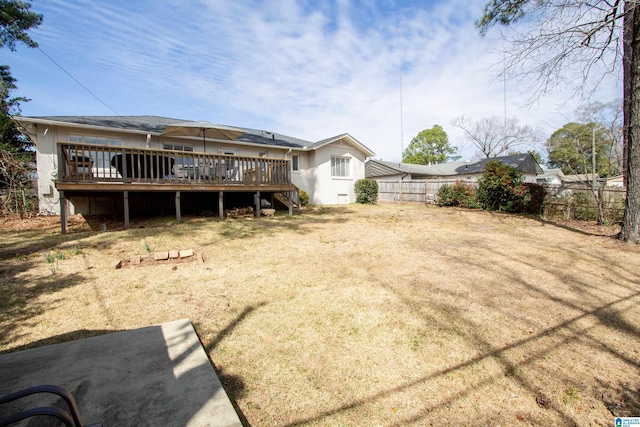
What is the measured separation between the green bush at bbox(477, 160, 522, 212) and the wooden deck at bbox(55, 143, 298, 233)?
31.0 feet

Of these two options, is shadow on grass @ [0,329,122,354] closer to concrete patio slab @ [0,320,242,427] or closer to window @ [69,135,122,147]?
concrete patio slab @ [0,320,242,427]

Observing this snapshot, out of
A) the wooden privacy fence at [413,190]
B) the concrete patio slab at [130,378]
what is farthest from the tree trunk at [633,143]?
the concrete patio slab at [130,378]

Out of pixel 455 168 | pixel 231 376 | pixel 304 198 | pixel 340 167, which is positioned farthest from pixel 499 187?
pixel 455 168

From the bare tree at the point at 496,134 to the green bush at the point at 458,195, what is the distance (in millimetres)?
26079

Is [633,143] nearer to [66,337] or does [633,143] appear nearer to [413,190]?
[413,190]

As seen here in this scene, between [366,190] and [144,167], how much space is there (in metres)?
11.7

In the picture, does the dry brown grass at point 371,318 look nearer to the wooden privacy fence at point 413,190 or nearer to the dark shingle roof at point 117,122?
the dark shingle roof at point 117,122

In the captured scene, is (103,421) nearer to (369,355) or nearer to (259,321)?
(259,321)

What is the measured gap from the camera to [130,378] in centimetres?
214

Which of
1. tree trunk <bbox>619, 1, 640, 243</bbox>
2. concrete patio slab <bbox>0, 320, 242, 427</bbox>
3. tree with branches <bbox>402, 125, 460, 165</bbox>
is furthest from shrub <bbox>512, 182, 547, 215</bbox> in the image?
tree with branches <bbox>402, 125, 460, 165</bbox>

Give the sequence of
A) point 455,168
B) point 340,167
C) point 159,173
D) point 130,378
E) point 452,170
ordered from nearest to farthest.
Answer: point 130,378
point 159,173
point 340,167
point 452,170
point 455,168

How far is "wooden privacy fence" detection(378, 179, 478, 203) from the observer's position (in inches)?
663

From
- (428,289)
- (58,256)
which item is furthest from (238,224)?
(428,289)

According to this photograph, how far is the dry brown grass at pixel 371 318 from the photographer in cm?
223
